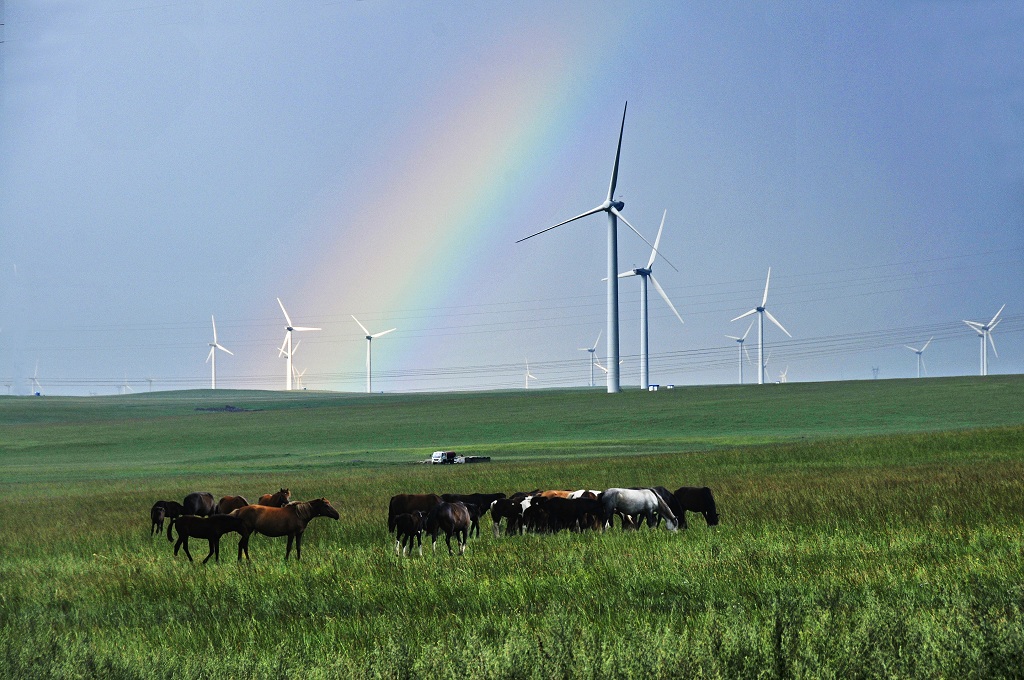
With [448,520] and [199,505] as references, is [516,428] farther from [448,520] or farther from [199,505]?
[448,520]

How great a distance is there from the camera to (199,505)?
24.6 m

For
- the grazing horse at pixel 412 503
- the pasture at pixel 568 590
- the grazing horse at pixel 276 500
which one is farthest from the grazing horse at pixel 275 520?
the grazing horse at pixel 276 500

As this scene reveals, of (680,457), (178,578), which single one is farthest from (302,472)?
(178,578)

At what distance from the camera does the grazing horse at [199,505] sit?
2439 centimetres

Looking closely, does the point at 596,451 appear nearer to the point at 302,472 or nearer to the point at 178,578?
the point at 302,472

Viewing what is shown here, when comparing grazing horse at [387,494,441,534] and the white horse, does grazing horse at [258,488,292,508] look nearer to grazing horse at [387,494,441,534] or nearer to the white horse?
grazing horse at [387,494,441,534]

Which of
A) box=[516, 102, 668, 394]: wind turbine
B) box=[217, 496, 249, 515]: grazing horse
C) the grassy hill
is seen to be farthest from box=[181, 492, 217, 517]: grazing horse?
box=[516, 102, 668, 394]: wind turbine

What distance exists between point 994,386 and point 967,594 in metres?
117

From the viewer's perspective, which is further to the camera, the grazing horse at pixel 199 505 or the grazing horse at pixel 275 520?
the grazing horse at pixel 199 505

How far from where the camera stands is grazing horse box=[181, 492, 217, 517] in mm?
24391

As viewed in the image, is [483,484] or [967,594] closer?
[967,594]

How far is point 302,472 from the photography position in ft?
176

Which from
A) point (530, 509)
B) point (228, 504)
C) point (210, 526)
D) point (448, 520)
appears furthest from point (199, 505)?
point (448, 520)

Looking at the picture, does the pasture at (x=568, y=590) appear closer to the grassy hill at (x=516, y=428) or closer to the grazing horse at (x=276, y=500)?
the grazing horse at (x=276, y=500)
